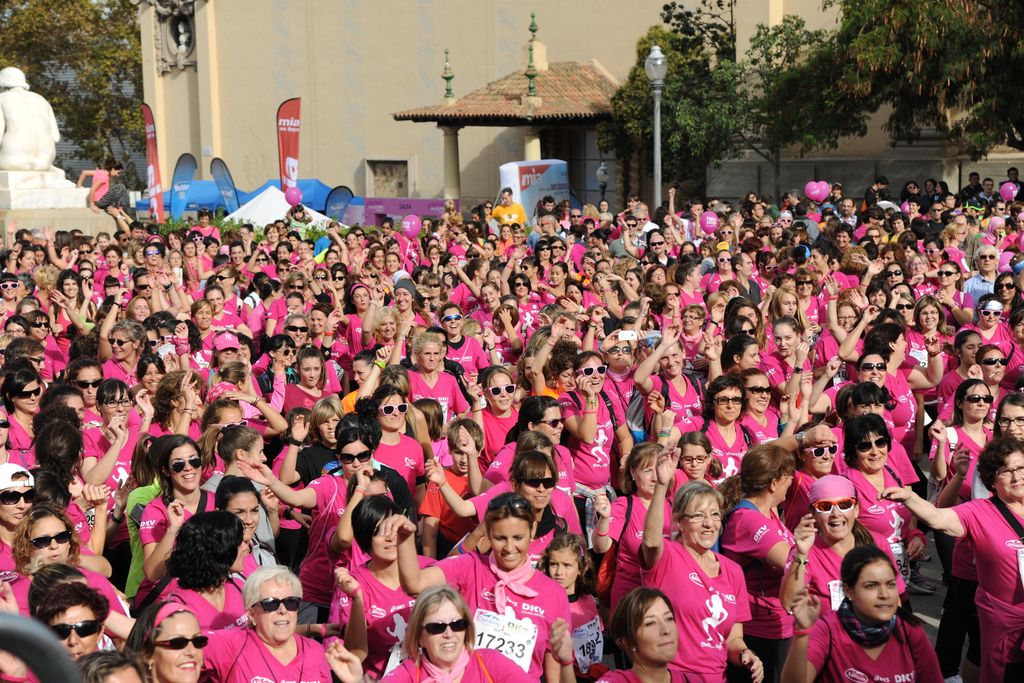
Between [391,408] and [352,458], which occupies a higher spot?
[391,408]

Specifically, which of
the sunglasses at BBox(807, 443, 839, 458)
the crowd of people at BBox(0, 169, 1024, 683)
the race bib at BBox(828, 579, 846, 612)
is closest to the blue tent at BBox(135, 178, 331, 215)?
the crowd of people at BBox(0, 169, 1024, 683)

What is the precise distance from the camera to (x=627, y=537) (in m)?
5.62

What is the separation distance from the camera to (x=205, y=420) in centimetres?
701

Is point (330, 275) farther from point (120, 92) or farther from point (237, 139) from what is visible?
point (120, 92)

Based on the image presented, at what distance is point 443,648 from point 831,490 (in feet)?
5.84

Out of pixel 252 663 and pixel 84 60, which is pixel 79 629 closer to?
pixel 252 663

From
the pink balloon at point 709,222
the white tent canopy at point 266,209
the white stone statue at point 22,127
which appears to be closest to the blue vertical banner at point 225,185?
the white tent canopy at point 266,209

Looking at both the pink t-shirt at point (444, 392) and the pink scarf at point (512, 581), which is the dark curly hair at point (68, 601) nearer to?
the pink scarf at point (512, 581)

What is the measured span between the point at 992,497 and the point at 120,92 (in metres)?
45.3

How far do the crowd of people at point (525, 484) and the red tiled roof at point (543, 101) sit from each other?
67.3 feet

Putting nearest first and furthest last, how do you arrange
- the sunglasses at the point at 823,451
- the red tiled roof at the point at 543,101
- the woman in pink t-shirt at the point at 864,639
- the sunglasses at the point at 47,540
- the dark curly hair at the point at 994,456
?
the woman in pink t-shirt at the point at 864,639
the sunglasses at the point at 47,540
the dark curly hair at the point at 994,456
the sunglasses at the point at 823,451
the red tiled roof at the point at 543,101

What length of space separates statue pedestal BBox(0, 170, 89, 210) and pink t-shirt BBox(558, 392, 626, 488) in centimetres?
1581

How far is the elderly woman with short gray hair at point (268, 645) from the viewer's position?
452cm

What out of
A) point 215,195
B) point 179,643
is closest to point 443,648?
point 179,643
